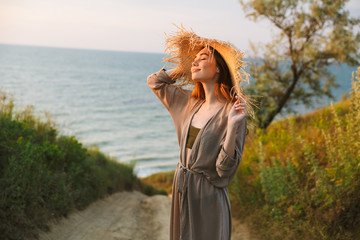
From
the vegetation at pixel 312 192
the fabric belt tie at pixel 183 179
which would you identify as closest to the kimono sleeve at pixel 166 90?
the fabric belt tie at pixel 183 179

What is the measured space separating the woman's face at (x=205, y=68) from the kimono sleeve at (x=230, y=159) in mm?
439

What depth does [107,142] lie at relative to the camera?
77.2 feet

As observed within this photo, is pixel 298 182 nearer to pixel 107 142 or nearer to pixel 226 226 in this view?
pixel 226 226

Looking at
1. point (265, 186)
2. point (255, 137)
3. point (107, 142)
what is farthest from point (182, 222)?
point (107, 142)

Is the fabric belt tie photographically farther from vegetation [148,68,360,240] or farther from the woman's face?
vegetation [148,68,360,240]

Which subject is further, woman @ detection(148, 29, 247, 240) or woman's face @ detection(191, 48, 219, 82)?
woman's face @ detection(191, 48, 219, 82)

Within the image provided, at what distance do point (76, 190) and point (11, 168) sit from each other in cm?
142

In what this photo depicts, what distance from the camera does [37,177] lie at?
496cm

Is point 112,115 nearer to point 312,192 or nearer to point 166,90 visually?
point 312,192

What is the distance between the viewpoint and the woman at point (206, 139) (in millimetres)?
2531

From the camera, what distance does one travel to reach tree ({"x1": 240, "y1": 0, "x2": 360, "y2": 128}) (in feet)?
39.5

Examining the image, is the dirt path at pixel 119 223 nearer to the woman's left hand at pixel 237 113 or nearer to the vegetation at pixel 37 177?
the vegetation at pixel 37 177

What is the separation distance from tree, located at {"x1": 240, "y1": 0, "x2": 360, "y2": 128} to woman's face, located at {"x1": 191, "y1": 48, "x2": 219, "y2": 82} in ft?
29.4

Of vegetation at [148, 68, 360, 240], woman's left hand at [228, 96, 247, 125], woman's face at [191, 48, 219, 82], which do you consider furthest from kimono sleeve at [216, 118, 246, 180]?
vegetation at [148, 68, 360, 240]
